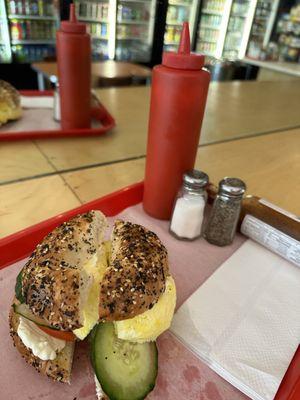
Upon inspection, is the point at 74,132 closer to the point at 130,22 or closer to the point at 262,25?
the point at 130,22

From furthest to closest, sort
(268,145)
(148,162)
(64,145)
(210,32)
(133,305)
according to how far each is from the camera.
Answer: (210,32)
(268,145)
(64,145)
(148,162)
(133,305)

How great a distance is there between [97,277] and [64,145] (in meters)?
0.85

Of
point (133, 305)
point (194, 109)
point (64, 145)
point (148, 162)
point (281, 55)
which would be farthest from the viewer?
point (281, 55)

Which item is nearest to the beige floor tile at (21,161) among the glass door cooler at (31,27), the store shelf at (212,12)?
the glass door cooler at (31,27)

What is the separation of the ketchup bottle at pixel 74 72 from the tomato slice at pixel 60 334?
959 mm

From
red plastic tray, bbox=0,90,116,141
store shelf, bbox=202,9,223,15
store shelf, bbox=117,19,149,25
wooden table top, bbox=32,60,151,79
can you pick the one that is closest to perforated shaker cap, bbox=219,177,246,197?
red plastic tray, bbox=0,90,116,141

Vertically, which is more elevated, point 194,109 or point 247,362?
point 194,109

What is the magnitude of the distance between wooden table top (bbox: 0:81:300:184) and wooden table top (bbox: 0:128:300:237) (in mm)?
35

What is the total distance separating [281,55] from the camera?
5105 mm

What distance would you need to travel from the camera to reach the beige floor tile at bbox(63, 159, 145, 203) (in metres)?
0.98

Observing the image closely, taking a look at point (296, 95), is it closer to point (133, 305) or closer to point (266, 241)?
point (266, 241)

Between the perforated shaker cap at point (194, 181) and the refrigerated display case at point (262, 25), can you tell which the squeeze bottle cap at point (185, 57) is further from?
the refrigerated display case at point (262, 25)

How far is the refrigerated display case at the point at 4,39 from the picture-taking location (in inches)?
149

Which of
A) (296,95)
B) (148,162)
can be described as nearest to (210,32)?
(296,95)
